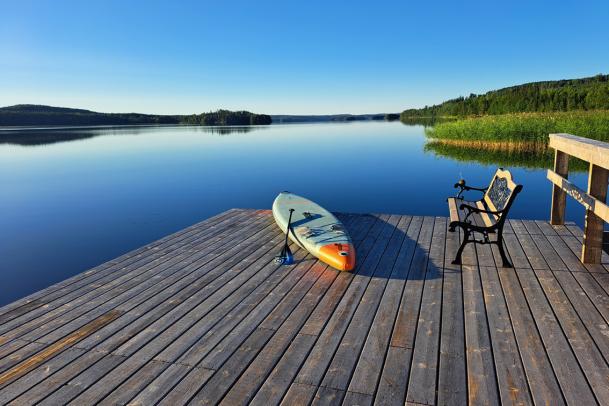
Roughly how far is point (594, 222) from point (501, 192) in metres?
1.21

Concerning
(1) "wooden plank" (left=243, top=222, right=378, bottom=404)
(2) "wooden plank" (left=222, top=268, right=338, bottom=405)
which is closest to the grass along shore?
(1) "wooden plank" (left=243, top=222, right=378, bottom=404)

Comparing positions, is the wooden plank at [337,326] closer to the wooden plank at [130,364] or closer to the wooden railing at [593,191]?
the wooden plank at [130,364]

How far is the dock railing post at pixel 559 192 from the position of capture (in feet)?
19.0

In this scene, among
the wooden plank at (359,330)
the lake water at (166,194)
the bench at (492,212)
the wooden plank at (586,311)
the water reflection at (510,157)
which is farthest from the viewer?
the water reflection at (510,157)

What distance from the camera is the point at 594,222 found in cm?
468

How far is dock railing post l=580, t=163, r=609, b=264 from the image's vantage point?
4.46 metres

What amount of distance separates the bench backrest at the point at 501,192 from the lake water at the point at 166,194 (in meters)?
6.49

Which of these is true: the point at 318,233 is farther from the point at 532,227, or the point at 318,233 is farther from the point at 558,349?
the point at 532,227

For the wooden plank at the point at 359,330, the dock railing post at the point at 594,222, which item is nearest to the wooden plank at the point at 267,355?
the wooden plank at the point at 359,330

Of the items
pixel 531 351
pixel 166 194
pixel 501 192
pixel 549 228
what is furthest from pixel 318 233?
pixel 166 194

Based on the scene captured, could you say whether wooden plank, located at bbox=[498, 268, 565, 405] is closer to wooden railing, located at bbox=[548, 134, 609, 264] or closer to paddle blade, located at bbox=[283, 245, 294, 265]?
wooden railing, located at bbox=[548, 134, 609, 264]

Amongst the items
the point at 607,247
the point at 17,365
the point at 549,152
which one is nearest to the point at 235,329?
the point at 17,365

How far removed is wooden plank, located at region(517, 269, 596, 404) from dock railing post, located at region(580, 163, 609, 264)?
103cm

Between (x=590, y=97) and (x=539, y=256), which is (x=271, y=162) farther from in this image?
(x=590, y=97)
